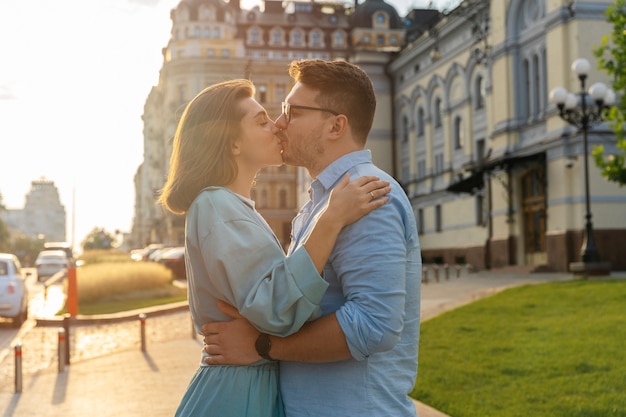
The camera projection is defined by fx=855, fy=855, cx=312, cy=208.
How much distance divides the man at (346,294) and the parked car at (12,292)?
18.0 meters

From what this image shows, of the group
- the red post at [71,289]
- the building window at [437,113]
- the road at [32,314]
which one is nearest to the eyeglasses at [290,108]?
the road at [32,314]

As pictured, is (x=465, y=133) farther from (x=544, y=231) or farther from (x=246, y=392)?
(x=246, y=392)

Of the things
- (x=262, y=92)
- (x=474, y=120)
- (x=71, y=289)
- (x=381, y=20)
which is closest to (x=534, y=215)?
(x=474, y=120)

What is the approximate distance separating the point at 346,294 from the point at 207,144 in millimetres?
848

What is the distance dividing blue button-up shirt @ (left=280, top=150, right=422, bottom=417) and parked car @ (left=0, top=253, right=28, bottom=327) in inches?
717

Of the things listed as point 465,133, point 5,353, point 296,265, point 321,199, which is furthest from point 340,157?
point 465,133

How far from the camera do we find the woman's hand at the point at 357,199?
2.80 metres

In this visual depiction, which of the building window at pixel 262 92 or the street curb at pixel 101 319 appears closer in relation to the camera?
the street curb at pixel 101 319

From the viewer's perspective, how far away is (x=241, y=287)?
112 inches

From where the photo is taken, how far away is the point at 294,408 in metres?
2.87

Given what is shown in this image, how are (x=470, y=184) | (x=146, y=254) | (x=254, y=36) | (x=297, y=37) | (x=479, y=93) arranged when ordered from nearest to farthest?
(x=470, y=184)
(x=479, y=93)
(x=146, y=254)
(x=254, y=36)
(x=297, y=37)

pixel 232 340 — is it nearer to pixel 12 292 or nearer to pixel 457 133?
pixel 12 292

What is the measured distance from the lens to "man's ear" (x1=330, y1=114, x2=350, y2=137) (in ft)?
9.96

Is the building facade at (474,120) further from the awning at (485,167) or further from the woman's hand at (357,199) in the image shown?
the woman's hand at (357,199)
